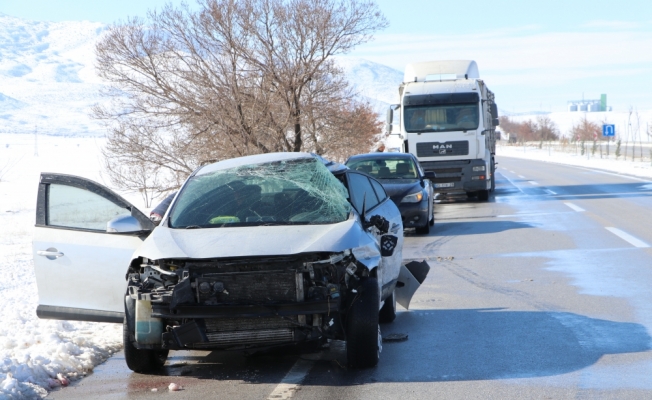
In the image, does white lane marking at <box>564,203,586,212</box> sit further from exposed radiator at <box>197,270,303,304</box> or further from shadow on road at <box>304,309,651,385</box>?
exposed radiator at <box>197,270,303,304</box>

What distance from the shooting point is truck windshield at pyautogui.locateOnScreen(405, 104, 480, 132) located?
2334cm

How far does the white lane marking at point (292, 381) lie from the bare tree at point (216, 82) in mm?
15754

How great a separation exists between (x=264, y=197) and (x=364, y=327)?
5.18 feet

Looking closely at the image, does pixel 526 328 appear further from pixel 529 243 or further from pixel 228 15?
pixel 228 15

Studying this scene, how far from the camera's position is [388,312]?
313 inches

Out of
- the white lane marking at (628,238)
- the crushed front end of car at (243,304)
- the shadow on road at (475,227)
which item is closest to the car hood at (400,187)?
the shadow on road at (475,227)

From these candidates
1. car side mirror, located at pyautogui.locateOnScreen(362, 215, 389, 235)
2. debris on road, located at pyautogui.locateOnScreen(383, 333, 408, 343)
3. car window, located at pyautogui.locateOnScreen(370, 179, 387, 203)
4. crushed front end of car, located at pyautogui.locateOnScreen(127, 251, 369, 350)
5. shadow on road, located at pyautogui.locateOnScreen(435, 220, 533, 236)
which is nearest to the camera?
crushed front end of car, located at pyautogui.locateOnScreen(127, 251, 369, 350)

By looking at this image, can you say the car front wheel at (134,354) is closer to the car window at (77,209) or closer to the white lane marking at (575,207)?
the car window at (77,209)

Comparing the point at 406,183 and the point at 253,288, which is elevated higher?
the point at 253,288

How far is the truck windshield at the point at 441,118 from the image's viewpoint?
2334 cm

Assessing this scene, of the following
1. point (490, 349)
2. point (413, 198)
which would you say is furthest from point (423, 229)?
point (490, 349)

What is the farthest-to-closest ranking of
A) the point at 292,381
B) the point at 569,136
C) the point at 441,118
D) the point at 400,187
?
the point at 569,136 → the point at 441,118 → the point at 400,187 → the point at 292,381

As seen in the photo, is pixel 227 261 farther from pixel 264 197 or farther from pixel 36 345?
pixel 36 345

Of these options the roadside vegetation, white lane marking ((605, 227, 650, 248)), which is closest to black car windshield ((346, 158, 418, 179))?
white lane marking ((605, 227, 650, 248))
